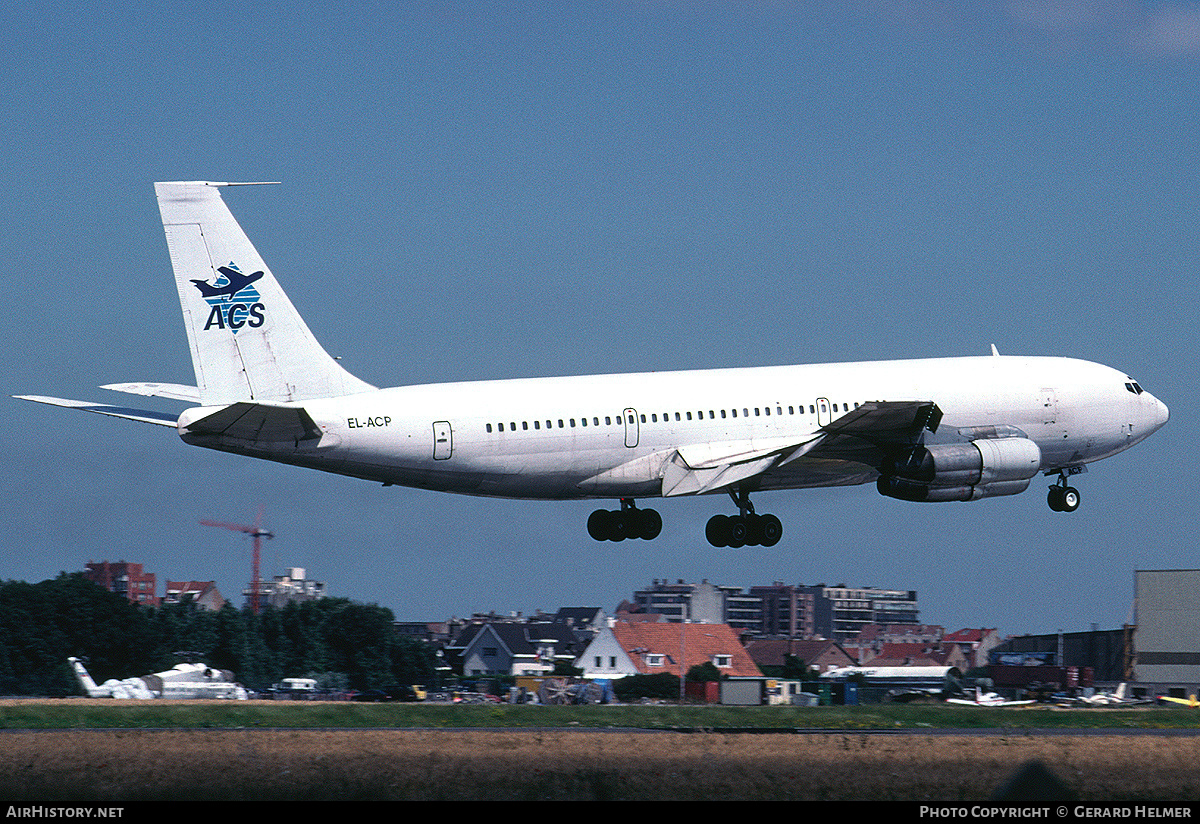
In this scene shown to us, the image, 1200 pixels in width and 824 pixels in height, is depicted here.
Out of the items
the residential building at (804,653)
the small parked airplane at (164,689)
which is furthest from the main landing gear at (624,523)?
the residential building at (804,653)

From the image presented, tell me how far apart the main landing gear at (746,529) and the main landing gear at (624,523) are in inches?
83.5

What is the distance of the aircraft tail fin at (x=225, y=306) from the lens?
1658 inches

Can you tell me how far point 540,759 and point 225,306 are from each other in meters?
14.8

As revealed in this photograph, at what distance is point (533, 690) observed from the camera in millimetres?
97250

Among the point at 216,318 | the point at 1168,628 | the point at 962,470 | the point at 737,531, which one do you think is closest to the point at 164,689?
the point at 737,531

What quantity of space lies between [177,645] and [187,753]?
244 feet

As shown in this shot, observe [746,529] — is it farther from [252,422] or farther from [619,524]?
[252,422]

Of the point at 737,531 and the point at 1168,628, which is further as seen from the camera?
the point at 1168,628

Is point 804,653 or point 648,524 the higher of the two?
point 648,524

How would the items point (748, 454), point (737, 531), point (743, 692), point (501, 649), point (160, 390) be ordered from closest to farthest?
point (160, 390)
point (748, 454)
point (737, 531)
point (743, 692)
point (501, 649)

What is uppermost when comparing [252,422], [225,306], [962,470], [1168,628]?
[225,306]

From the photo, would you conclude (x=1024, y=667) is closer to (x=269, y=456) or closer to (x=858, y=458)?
(x=858, y=458)

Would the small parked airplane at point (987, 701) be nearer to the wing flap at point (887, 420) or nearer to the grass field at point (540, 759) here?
the grass field at point (540, 759)

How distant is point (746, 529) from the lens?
51.3 metres
